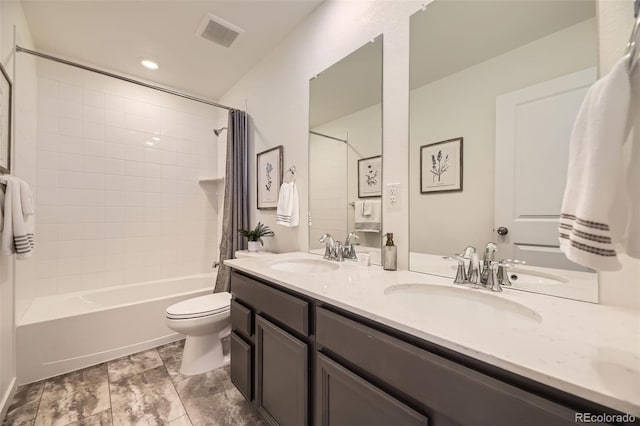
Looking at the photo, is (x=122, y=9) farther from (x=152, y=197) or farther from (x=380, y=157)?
(x=380, y=157)

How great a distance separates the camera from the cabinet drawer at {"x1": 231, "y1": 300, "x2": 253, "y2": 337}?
1.31 metres

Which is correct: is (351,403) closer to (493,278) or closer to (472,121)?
(493,278)

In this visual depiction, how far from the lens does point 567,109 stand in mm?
844

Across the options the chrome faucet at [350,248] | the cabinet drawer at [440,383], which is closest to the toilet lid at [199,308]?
the chrome faucet at [350,248]

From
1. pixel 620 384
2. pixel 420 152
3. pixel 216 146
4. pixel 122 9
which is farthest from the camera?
pixel 216 146

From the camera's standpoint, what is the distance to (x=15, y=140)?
1693mm

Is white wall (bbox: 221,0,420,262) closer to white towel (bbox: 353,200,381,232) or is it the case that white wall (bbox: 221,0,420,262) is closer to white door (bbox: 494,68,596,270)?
white towel (bbox: 353,200,381,232)

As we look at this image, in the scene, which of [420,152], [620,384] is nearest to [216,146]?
[420,152]

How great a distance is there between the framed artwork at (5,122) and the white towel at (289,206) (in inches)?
61.4

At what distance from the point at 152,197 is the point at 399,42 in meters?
2.81

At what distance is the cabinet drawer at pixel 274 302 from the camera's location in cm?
99

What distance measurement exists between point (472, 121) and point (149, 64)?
114 inches

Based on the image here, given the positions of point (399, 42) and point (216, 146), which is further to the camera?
point (216, 146)

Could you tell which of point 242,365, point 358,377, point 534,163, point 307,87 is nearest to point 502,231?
point 534,163
